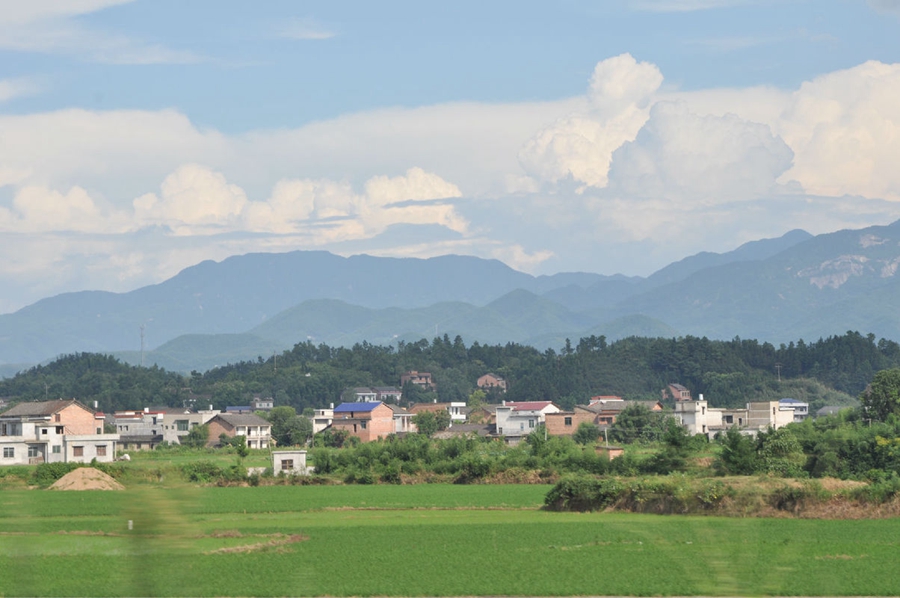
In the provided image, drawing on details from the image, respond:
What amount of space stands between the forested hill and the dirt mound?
88.7 meters

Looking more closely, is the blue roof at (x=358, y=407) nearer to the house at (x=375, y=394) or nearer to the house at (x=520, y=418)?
the house at (x=520, y=418)

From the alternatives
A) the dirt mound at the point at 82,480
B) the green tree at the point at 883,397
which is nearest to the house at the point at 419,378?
the green tree at the point at 883,397

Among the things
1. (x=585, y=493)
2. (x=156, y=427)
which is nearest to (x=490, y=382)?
(x=156, y=427)

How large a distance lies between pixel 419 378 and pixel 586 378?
33492mm

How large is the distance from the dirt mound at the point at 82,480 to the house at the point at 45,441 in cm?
1712

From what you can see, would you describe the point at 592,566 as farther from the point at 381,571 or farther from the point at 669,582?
the point at 381,571

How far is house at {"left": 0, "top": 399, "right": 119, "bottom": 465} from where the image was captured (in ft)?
232

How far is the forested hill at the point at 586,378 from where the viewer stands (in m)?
146

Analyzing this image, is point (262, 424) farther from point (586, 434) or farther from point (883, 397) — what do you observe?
point (883, 397)

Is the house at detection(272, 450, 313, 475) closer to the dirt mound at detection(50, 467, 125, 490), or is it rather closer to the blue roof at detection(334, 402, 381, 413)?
the dirt mound at detection(50, 467, 125, 490)

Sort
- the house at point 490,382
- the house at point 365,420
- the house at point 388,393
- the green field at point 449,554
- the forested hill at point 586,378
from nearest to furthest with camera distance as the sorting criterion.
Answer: the green field at point 449,554 < the house at point 365,420 < the forested hill at point 586,378 < the house at point 388,393 < the house at point 490,382

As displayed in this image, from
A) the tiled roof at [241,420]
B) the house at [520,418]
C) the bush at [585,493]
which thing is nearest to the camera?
the bush at [585,493]

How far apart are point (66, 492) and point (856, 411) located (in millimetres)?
50458

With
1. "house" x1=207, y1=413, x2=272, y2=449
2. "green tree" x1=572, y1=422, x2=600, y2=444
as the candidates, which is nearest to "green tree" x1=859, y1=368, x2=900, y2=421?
"green tree" x1=572, y1=422, x2=600, y2=444
